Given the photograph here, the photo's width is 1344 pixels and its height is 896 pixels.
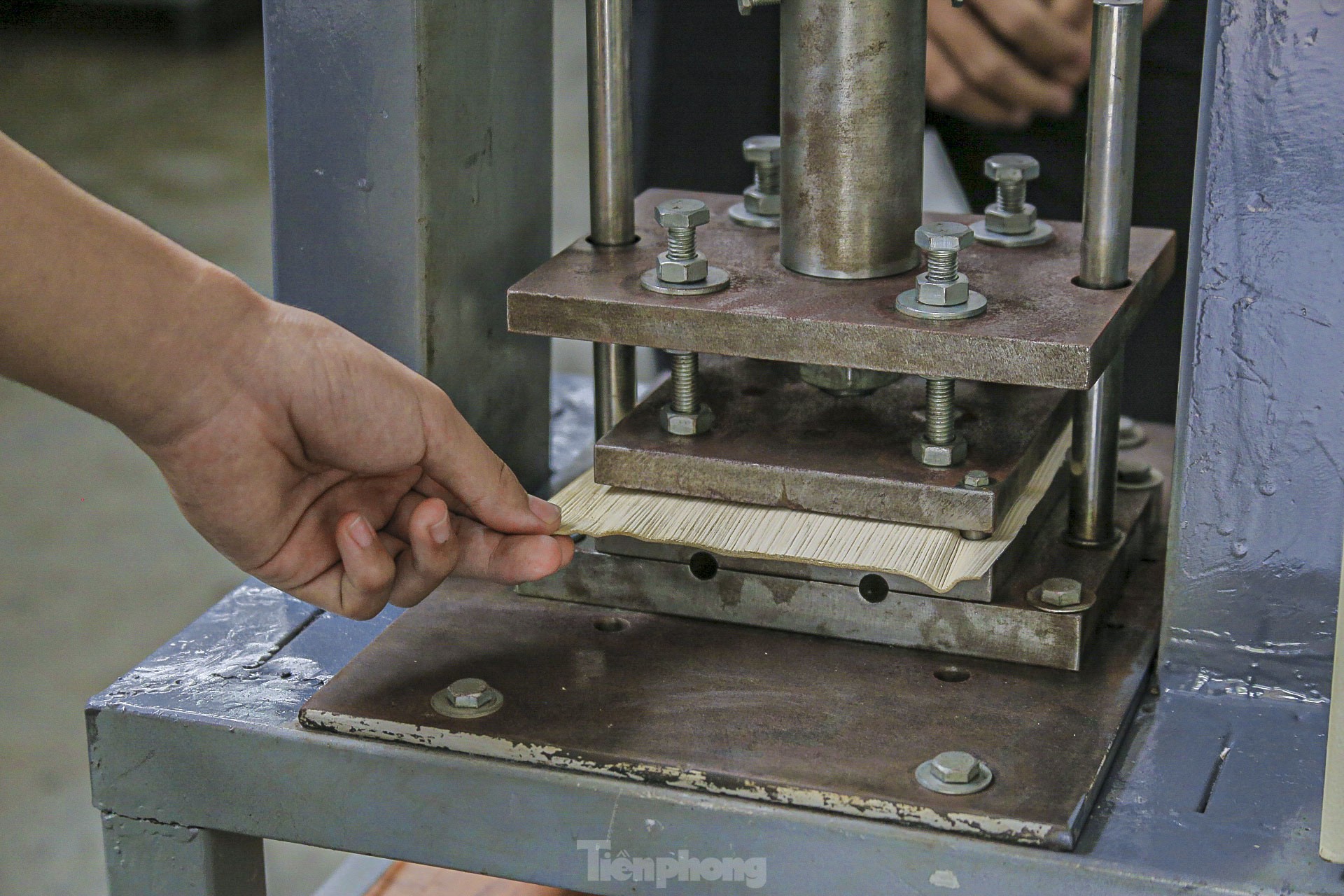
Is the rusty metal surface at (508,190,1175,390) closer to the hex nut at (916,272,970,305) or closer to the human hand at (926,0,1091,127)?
the hex nut at (916,272,970,305)

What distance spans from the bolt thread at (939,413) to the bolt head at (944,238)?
0.24 feet

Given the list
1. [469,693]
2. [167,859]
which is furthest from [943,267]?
[167,859]

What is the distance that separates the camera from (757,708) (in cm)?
80

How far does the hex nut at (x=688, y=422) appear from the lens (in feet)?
2.98

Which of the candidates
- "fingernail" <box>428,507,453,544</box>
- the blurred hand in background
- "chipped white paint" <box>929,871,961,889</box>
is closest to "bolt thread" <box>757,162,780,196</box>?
"fingernail" <box>428,507,453,544</box>

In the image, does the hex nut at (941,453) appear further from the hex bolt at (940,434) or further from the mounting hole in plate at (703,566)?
the mounting hole in plate at (703,566)

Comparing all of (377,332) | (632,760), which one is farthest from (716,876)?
(377,332)

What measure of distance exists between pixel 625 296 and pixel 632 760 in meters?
0.26

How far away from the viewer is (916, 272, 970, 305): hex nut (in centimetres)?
81

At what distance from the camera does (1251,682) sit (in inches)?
32.7

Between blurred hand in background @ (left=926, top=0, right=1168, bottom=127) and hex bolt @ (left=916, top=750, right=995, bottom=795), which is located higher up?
blurred hand in background @ (left=926, top=0, right=1168, bottom=127)

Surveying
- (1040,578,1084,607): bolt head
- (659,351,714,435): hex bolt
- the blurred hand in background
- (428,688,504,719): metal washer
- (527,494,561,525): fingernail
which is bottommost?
(428,688,504,719): metal washer

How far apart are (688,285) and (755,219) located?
165mm

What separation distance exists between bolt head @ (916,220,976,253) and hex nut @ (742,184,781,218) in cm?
20
